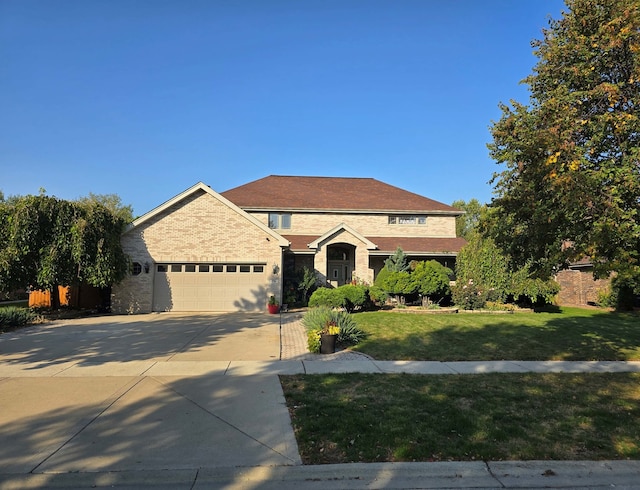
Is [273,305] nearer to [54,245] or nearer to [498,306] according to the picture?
[54,245]

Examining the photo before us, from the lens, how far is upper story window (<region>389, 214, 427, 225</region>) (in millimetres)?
26831

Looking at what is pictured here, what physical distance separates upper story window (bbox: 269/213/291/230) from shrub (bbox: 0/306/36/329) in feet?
45.3

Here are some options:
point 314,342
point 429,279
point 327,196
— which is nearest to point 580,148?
point 314,342

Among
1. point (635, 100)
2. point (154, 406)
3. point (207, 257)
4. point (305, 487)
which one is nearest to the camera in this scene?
point (305, 487)

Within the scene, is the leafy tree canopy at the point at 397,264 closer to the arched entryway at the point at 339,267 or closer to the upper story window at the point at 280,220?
the arched entryway at the point at 339,267

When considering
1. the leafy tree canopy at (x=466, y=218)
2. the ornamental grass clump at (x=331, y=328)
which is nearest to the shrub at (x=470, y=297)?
the ornamental grass clump at (x=331, y=328)

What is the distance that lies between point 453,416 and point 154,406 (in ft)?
14.5

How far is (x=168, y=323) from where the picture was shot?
52.4 ft

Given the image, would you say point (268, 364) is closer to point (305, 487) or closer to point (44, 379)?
point (44, 379)

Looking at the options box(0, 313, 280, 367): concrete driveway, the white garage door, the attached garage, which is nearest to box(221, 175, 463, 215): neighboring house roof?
the attached garage

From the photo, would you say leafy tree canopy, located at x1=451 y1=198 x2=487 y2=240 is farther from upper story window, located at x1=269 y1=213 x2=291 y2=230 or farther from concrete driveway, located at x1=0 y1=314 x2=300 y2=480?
concrete driveway, located at x1=0 y1=314 x2=300 y2=480

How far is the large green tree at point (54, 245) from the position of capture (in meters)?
16.4

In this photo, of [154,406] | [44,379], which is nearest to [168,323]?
[44,379]

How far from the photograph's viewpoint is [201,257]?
66.7 feet
